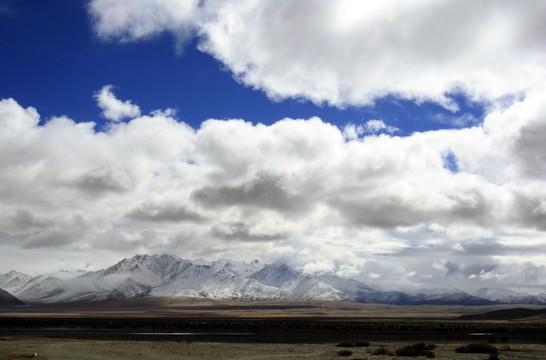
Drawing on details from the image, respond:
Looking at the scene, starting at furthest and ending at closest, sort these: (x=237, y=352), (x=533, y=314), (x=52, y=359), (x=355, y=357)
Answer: (x=533, y=314) < (x=237, y=352) < (x=355, y=357) < (x=52, y=359)

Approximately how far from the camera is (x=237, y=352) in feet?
164

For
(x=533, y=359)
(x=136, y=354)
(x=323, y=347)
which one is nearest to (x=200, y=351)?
(x=136, y=354)

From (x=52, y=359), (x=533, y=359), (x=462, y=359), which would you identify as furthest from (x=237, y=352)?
(x=533, y=359)

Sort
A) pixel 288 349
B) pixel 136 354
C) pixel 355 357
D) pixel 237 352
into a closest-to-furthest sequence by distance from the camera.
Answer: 1. pixel 355 357
2. pixel 136 354
3. pixel 237 352
4. pixel 288 349

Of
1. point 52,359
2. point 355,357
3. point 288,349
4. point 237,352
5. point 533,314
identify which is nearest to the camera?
point 52,359

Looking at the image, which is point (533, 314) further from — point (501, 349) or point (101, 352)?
point (101, 352)

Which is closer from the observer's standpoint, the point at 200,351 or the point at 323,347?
the point at 200,351

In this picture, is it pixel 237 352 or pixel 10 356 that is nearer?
pixel 10 356

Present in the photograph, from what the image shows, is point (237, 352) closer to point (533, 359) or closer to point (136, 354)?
point (136, 354)

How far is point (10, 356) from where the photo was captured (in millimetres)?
42156

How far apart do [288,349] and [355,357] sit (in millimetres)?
11794

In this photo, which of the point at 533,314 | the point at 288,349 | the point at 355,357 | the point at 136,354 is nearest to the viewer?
the point at 355,357

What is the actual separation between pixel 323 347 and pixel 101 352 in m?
22.1

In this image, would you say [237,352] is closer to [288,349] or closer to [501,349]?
[288,349]
